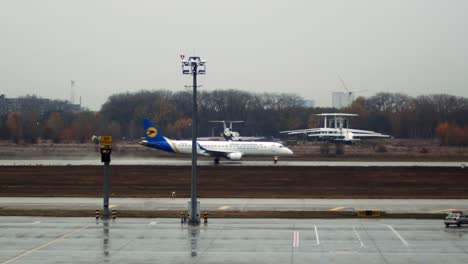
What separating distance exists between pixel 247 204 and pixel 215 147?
149 ft

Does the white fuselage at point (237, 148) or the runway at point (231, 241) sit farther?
the white fuselage at point (237, 148)

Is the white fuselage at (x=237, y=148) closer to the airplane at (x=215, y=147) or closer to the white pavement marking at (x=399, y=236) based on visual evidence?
the airplane at (x=215, y=147)

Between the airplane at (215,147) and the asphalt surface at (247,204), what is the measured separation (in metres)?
41.2

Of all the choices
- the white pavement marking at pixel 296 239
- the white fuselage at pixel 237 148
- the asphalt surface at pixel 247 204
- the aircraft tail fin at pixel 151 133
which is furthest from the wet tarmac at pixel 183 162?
the white pavement marking at pixel 296 239

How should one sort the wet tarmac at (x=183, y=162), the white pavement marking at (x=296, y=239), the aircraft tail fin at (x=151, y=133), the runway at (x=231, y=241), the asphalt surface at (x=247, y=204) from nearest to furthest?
the runway at (x=231, y=241), the white pavement marking at (x=296, y=239), the asphalt surface at (x=247, y=204), the wet tarmac at (x=183, y=162), the aircraft tail fin at (x=151, y=133)

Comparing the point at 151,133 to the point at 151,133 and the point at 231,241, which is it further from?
the point at 231,241

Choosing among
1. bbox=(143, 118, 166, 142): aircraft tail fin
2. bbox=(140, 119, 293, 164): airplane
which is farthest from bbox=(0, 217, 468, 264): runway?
bbox=(143, 118, 166, 142): aircraft tail fin

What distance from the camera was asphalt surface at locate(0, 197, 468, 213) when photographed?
174 feet

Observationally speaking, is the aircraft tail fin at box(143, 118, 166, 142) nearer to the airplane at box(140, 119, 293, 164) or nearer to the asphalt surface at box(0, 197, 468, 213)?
the airplane at box(140, 119, 293, 164)

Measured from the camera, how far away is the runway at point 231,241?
33656 mm

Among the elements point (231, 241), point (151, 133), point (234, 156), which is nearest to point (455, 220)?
point (231, 241)

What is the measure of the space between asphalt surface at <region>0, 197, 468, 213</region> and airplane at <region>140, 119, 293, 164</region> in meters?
41.2

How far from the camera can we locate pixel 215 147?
100 meters

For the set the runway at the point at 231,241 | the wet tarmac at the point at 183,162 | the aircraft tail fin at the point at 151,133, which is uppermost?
the aircraft tail fin at the point at 151,133
